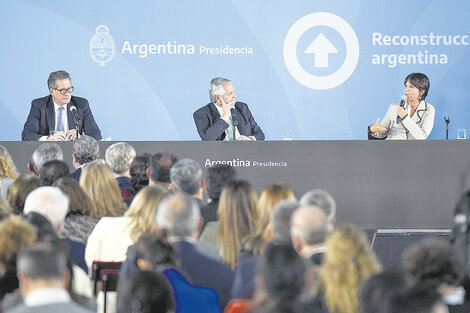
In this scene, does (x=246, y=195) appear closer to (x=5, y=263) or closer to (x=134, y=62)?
(x=5, y=263)

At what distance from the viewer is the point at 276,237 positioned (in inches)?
158

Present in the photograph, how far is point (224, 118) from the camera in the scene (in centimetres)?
913

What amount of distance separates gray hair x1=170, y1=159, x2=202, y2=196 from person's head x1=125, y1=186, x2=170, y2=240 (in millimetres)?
818

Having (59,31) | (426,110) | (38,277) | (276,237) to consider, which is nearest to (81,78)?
(59,31)

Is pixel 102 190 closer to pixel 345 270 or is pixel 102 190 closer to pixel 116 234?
pixel 116 234

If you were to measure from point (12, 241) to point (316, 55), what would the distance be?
7918mm

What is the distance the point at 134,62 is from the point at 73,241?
6603mm

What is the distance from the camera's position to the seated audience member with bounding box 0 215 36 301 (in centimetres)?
334

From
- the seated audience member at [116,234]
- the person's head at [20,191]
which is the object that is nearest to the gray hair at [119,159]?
the person's head at [20,191]

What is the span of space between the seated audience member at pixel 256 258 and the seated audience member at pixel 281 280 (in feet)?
1.94

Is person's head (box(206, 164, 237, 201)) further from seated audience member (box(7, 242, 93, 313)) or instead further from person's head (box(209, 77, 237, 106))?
person's head (box(209, 77, 237, 106))

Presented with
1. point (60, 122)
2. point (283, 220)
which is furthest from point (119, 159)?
point (283, 220)

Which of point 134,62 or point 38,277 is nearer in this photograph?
point 38,277

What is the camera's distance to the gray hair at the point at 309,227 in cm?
373
